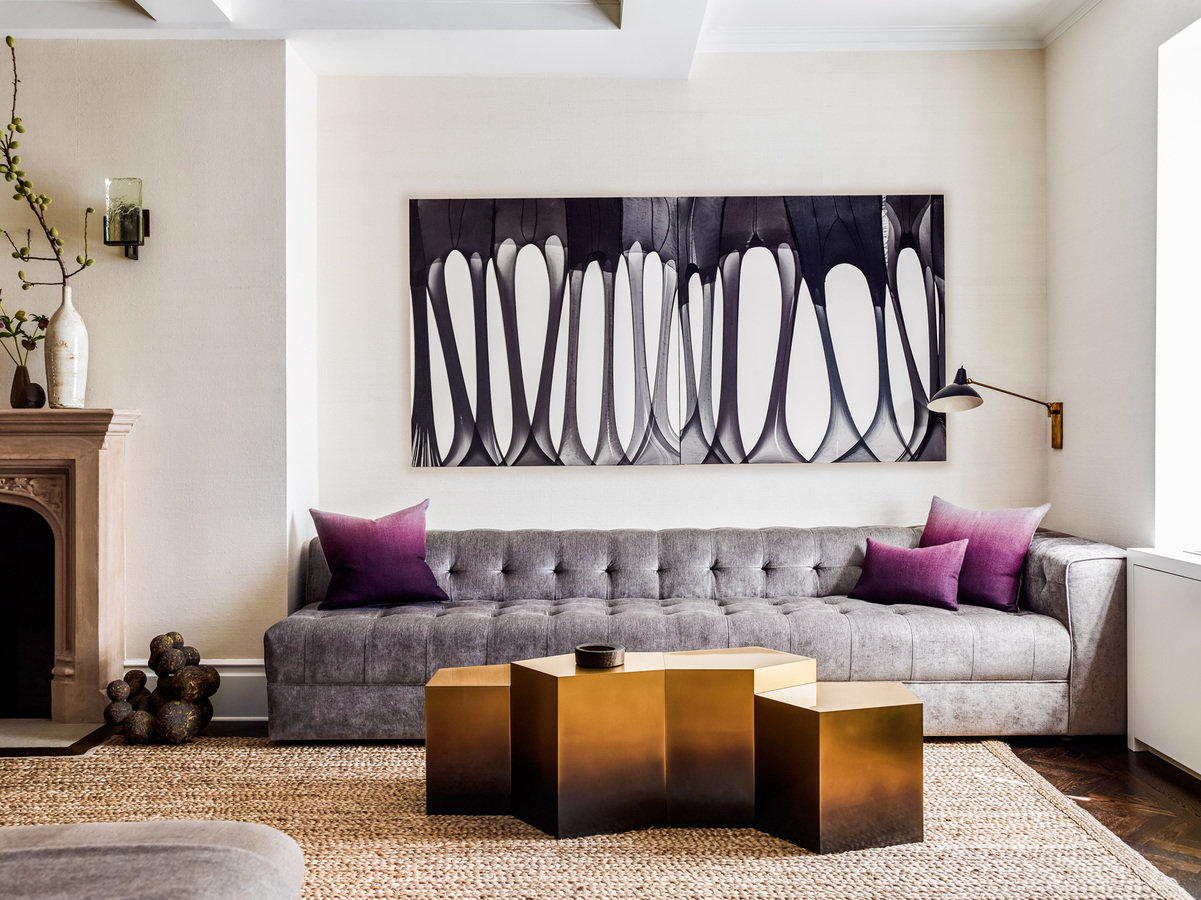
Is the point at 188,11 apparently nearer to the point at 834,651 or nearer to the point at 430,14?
the point at 430,14

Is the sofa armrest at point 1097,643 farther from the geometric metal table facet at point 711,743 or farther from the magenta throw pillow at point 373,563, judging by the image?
the magenta throw pillow at point 373,563

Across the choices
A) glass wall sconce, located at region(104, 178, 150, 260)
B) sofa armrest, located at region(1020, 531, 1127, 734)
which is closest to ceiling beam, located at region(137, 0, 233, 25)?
glass wall sconce, located at region(104, 178, 150, 260)

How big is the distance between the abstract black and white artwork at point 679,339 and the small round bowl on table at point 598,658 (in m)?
1.75

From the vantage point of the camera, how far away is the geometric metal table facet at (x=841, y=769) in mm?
2242

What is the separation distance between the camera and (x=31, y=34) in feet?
12.0

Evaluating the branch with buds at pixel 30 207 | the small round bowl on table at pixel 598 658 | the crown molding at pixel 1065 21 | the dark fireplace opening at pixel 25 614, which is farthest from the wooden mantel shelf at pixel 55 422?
the crown molding at pixel 1065 21

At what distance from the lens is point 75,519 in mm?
3488

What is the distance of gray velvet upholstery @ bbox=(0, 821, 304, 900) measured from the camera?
118 centimetres

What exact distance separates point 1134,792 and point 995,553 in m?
1.00

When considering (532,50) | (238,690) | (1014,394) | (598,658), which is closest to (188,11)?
(532,50)

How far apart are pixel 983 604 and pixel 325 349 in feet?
10.3

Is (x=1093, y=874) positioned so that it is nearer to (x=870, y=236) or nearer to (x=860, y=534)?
(x=860, y=534)

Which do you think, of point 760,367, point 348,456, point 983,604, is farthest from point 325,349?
point 983,604

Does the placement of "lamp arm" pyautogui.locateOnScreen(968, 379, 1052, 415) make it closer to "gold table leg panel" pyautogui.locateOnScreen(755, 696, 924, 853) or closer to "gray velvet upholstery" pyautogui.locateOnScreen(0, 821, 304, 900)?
"gold table leg panel" pyautogui.locateOnScreen(755, 696, 924, 853)
